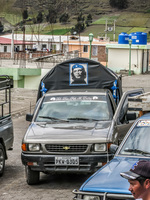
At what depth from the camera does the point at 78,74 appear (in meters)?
15.3

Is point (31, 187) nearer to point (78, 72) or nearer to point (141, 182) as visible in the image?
point (78, 72)

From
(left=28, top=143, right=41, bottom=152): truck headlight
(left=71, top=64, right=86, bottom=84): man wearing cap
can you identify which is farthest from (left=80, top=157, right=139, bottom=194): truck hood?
(left=71, top=64, right=86, bottom=84): man wearing cap

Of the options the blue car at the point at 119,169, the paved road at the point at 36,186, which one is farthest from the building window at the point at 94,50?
the blue car at the point at 119,169

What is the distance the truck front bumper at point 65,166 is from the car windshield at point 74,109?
1315 mm

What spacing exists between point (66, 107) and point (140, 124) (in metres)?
3.19

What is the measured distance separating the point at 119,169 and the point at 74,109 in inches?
174

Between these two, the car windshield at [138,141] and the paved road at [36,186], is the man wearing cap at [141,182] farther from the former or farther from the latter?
the paved road at [36,186]

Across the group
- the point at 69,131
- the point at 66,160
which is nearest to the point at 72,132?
the point at 69,131

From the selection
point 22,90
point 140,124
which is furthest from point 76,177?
point 22,90

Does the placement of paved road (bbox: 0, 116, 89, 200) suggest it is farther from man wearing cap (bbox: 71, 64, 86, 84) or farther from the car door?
man wearing cap (bbox: 71, 64, 86, 84)

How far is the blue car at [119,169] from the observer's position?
612cm

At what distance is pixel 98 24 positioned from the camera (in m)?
182

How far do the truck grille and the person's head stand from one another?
5.66 meters

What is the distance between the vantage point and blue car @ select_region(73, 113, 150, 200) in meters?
6.12
